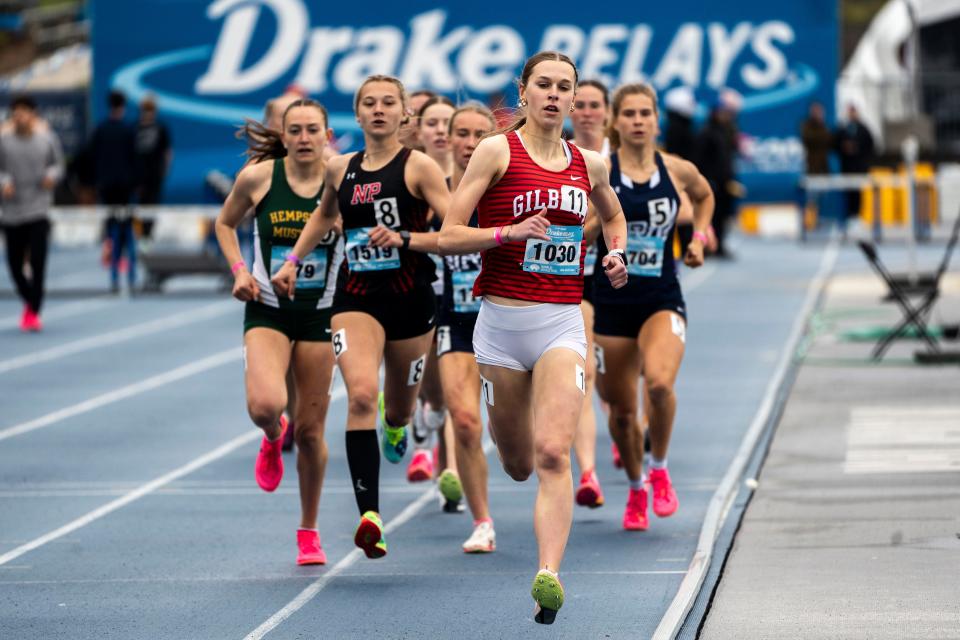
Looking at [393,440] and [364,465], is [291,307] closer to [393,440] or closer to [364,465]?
[393,440]

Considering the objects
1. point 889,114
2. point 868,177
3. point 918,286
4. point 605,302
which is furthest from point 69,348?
point 889,114

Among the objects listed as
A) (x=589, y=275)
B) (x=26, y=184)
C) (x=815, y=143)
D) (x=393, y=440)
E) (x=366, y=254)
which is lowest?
(x=815, y=143)

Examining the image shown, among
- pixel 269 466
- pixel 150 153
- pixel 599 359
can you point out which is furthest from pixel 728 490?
pixel 150 153

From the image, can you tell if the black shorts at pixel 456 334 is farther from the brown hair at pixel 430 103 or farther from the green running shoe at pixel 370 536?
the green running shoe at pixel 370 536

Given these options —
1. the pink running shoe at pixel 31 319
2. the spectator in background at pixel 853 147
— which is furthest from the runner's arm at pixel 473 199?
the spectator in background at pixel 853 147

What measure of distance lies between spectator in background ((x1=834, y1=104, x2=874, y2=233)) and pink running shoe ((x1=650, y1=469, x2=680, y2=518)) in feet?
78.9

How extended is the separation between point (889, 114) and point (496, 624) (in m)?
33.4

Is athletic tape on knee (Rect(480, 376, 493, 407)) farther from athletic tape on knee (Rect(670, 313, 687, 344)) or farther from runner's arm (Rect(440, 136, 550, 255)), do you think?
athletic tape on knee (Rect(670, 313, 687, 344))

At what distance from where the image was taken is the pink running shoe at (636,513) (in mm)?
9531

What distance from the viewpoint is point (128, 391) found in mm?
15836

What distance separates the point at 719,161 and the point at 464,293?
19.4m

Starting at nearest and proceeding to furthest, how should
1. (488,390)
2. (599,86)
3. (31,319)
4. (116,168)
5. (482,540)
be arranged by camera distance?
(488,390) → (482,540) → (599,86) → (31,319) → (116,168)

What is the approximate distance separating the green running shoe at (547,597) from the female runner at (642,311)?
279 cm

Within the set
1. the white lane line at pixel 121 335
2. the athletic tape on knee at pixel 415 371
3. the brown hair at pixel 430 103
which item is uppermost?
the brown hair at pixel 430 103
